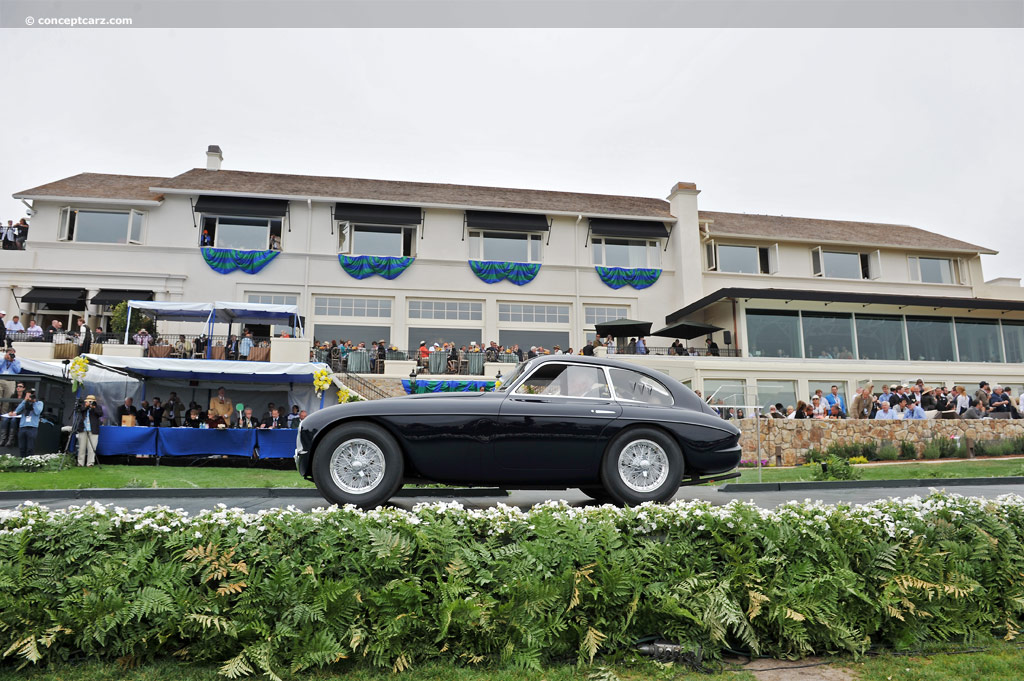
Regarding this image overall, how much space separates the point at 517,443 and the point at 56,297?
91.8ft

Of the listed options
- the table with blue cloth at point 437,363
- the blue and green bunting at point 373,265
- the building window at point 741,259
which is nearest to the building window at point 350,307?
the blue and green bunting at point 373,265

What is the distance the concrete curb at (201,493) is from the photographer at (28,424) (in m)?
7.41

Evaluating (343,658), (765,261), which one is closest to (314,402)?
(343,658)

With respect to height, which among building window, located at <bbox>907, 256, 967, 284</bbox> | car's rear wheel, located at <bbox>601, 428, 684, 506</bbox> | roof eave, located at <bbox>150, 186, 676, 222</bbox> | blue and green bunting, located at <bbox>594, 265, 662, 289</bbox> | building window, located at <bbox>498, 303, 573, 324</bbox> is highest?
roof eave, located at <bbox>150, 186, 676, 222</bbox>

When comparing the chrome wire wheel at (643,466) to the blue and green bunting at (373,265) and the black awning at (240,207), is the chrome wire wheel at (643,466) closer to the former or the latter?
the blue and green bunting at (373,265)

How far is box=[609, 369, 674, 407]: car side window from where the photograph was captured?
666 cm

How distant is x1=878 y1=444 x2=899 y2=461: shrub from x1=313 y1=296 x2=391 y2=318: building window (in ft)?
65.8

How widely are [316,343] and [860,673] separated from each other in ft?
82.9

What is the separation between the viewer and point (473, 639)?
12.8ft

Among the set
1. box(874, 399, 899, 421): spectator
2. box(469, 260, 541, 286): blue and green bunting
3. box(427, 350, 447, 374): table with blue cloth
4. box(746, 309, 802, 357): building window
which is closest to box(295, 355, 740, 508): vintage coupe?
box(874, 399, 899, 421): spectator

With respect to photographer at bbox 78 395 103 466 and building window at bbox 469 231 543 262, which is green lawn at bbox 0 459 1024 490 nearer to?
photographer at bbox 78 395 103 466

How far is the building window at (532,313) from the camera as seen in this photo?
29.8 m

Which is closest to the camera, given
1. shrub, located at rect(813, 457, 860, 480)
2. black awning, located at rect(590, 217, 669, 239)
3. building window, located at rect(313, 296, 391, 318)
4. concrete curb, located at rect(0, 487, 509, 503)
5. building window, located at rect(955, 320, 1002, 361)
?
concrete curb, located at rect(0, 487, 509, 503)

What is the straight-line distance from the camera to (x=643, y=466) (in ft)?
20.6
